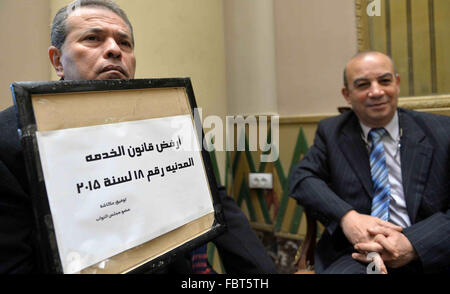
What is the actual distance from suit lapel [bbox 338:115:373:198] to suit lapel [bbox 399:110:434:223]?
0.42ft

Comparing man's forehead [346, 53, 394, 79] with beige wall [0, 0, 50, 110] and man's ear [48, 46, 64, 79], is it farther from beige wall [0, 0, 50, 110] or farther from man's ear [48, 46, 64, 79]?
beige wall [0, 0, 50, 110]

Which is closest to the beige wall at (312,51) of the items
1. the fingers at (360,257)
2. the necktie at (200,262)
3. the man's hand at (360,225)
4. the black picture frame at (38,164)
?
the man's hand at (360,225)

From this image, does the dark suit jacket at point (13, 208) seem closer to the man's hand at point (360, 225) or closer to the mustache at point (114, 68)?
the mustache at point (114, 68)

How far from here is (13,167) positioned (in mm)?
624

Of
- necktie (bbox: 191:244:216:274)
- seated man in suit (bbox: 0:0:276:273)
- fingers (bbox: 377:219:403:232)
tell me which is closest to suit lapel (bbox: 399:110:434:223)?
fingers (bbox: 377:219:403:232)

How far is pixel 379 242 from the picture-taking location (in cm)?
106

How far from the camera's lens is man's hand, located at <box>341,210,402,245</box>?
3.60 ft

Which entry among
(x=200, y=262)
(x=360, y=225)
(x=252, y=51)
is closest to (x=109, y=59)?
(x=200, y=262)

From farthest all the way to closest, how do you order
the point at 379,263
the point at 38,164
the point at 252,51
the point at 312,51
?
the point at 252,51 → the point at 312,51 → the point at 379,263 → the point at 38,164

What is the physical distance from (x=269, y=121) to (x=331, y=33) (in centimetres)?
70

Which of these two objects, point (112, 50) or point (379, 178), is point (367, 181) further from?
point (112, 50)

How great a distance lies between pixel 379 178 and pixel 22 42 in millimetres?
1507
